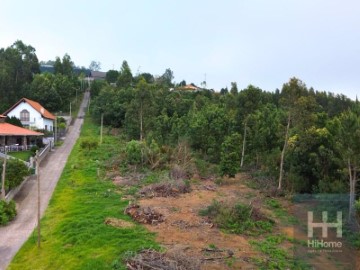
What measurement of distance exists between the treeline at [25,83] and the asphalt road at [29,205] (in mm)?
24464

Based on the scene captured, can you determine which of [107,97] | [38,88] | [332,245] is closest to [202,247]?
[332,245]

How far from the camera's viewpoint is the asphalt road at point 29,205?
19.7 m

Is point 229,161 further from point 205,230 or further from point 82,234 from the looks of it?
point 82,234

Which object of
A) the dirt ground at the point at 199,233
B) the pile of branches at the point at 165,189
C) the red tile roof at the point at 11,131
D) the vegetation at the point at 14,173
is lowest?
the dirt ground at the point at 199,233

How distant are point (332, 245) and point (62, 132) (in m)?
43.2

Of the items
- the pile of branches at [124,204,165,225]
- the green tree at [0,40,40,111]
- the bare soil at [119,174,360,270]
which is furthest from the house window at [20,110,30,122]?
the pile of branches at [124,204,165,225]

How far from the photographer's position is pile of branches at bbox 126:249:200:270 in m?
14.9

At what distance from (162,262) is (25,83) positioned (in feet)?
195

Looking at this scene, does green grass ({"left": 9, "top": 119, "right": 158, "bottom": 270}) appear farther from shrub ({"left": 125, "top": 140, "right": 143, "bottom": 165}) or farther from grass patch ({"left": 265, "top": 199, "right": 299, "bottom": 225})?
grass patch ({"left": 265, "top": 199, "right": 299, "bottom": 225})

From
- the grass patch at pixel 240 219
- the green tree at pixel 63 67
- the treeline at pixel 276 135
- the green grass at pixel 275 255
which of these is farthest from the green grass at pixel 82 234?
the green tree at pixel 63 67

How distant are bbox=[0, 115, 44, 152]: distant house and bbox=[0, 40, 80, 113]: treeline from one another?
17.2m

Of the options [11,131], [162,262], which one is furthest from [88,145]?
[162,262]

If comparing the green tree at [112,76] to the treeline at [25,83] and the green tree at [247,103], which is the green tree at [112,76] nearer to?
the treeline at [25,83]

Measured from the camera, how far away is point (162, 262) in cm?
1523
